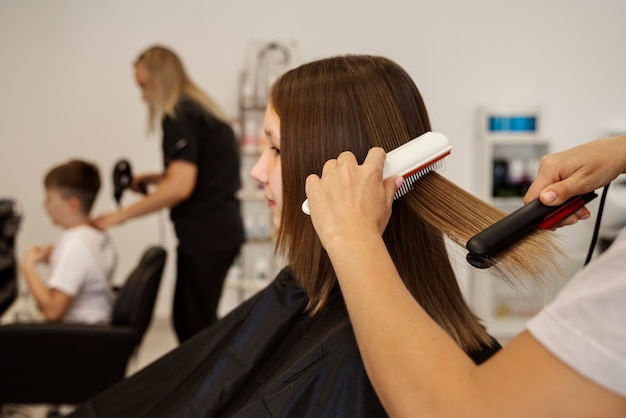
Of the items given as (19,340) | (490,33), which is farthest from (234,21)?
(19,340)

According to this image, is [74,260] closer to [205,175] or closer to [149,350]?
[205,175]

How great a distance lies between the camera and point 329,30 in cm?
457

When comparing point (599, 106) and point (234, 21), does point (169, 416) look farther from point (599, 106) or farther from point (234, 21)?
point (599, 106)

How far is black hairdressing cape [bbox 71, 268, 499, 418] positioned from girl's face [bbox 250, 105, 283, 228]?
0.19m

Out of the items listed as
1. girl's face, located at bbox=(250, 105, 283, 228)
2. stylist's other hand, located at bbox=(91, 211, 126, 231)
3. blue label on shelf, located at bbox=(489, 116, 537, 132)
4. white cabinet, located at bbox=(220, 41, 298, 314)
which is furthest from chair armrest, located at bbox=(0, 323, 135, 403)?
blue label on shelf, located at bbox=(489, 116, 537, 132)

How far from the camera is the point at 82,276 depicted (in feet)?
7.77

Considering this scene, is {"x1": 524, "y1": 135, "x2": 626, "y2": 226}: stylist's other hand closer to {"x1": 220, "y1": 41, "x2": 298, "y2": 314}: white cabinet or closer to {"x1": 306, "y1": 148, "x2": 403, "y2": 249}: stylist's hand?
{"x1": 306, "y1": 148, "x2": 403, "y2": 249}: stylist's hand

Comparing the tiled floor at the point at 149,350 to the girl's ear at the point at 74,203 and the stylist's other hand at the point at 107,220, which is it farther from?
the girl's ear at the point at 74,203

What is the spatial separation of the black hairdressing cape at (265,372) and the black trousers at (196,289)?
1.29 metres

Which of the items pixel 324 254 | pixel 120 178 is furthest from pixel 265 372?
pixel 120 178

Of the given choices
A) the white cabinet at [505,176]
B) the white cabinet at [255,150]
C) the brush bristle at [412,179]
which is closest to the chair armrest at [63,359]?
the brush bristle at [412,179]

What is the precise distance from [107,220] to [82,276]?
0.31 meters

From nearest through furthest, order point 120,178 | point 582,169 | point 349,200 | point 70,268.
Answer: point 349,200, point 582,169, point 70,268, point 120,178

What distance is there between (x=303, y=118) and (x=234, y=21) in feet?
11.8
